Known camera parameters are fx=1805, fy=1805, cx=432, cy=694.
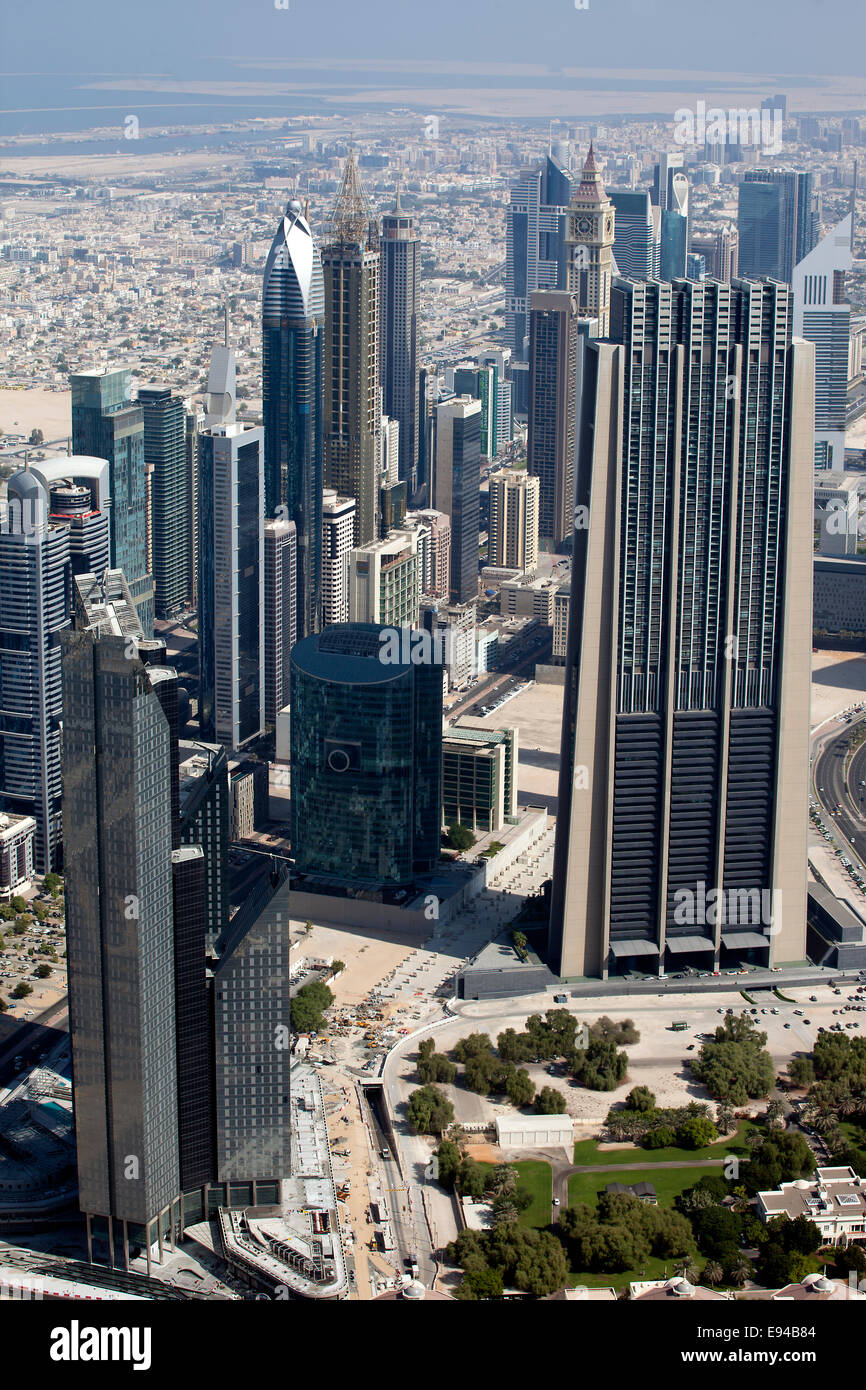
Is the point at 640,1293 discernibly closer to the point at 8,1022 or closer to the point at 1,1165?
the point at 1,1165

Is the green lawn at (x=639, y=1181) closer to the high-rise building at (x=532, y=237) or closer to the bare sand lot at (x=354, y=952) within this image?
the bare sand lot at (x=354, y=952)

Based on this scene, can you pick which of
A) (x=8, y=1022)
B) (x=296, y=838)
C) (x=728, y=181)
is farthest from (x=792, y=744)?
(x=728, y=181)

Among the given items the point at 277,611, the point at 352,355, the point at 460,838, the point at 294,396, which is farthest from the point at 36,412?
the point at 460,838

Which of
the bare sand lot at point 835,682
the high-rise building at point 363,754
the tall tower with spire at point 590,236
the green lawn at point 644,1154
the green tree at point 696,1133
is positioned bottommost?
the green lawn at point 644,1154

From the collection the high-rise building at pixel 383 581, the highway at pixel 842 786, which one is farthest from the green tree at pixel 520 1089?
the high-rise building at pixel 383 581

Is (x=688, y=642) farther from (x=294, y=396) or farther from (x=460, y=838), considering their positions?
(x=294, y=396)

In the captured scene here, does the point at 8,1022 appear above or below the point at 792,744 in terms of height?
below
